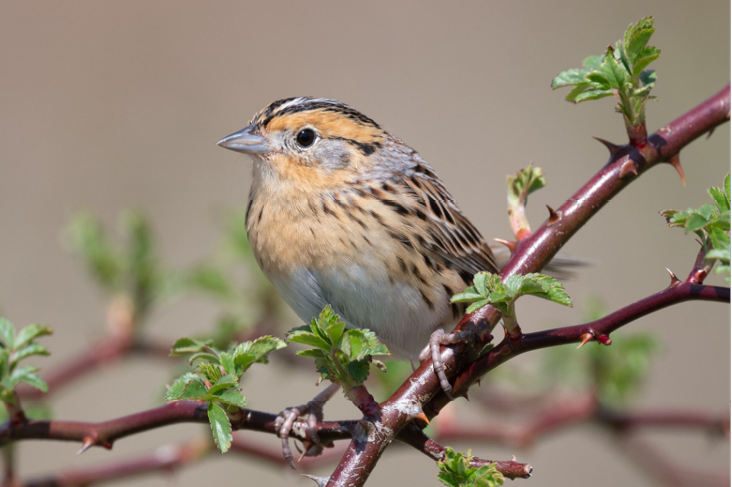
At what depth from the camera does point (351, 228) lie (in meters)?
2.74

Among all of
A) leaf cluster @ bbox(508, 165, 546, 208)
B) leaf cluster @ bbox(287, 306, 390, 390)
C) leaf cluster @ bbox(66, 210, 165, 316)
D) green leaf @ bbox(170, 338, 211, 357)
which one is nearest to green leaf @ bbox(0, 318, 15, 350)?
green leaf @ bbox(170, 338, 211, 357)

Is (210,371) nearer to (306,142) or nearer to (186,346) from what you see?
(186,346)

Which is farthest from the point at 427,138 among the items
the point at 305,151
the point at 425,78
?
the point at 305,151

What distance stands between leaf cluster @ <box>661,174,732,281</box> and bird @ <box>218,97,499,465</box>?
131 cm

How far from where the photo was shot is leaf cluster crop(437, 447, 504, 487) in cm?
149

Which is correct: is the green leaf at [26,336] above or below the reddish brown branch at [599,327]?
below

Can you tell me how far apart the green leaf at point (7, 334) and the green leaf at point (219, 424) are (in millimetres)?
787

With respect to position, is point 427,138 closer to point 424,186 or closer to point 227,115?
point 227,115

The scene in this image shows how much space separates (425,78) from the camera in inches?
332

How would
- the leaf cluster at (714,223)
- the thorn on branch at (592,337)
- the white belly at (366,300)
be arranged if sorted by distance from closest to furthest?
the leaf cluster at (714,223)
the thorn on branch at (592,337)
the white belly at (366,300)

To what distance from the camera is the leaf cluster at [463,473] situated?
149cm

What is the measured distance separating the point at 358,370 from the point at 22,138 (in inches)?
283

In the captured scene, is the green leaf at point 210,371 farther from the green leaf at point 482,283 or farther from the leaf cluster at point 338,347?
the green leaf at point 482,283

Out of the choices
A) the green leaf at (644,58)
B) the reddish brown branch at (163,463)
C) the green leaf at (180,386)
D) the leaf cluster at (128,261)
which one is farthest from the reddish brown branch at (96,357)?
the green leaf at (644,58)
